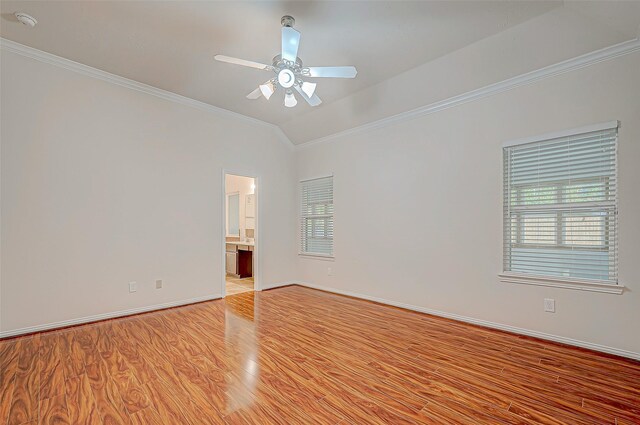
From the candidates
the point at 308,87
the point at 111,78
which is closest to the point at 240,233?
the point at 111,78

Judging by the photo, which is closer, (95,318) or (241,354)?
(241,354)

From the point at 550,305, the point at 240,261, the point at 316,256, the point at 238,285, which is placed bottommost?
the point at 238,285

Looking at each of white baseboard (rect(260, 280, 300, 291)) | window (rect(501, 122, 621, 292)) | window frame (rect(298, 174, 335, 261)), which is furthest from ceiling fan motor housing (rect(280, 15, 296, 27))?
white baseboard (rect(260, 280, 300, 291))

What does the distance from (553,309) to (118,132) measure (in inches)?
218

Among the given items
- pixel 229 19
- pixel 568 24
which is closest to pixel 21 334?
pixel 229 19

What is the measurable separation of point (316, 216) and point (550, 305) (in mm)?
3785

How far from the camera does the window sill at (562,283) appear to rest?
2.78 metres

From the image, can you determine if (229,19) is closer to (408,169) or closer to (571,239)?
(408,169)

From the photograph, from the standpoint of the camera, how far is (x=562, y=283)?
305cm

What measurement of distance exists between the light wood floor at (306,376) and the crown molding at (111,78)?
3064mm

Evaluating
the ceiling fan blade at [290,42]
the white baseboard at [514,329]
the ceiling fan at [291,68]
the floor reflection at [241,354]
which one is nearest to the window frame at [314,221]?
the white baseboard at [514,329]

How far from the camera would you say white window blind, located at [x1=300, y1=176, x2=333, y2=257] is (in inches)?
222

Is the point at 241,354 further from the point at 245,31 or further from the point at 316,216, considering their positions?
the point at 316,216

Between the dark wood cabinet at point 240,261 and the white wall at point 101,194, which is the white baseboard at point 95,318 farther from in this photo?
the dark wood cabinet at point 240,261
